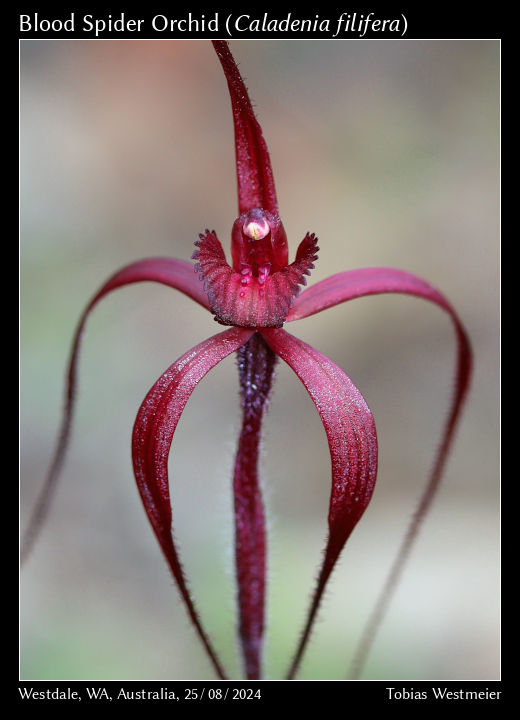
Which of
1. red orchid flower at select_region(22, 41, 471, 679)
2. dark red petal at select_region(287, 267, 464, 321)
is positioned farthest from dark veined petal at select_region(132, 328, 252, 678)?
dark red petal at select_region(287, 267, 464, 321)

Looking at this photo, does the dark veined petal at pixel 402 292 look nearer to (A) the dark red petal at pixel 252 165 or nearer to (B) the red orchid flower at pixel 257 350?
(B) the red orchid flower at pixel 257 350

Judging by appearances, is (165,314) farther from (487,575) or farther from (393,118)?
(487,575)

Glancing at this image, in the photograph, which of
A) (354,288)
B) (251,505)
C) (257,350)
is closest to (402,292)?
(354,288)

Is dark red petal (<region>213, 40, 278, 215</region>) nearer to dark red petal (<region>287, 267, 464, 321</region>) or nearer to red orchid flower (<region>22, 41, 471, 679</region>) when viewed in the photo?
red orchid flower (<region>22, 41, 471, 679</region>)

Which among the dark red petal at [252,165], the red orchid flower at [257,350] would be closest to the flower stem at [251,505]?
the red orchid flower at [257,350]

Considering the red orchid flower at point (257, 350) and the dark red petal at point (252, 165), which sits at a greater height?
the dark red petal at point (252, 165)

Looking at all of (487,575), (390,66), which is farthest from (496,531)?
(390,66)

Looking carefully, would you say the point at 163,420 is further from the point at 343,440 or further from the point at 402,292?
the point at 402,292
